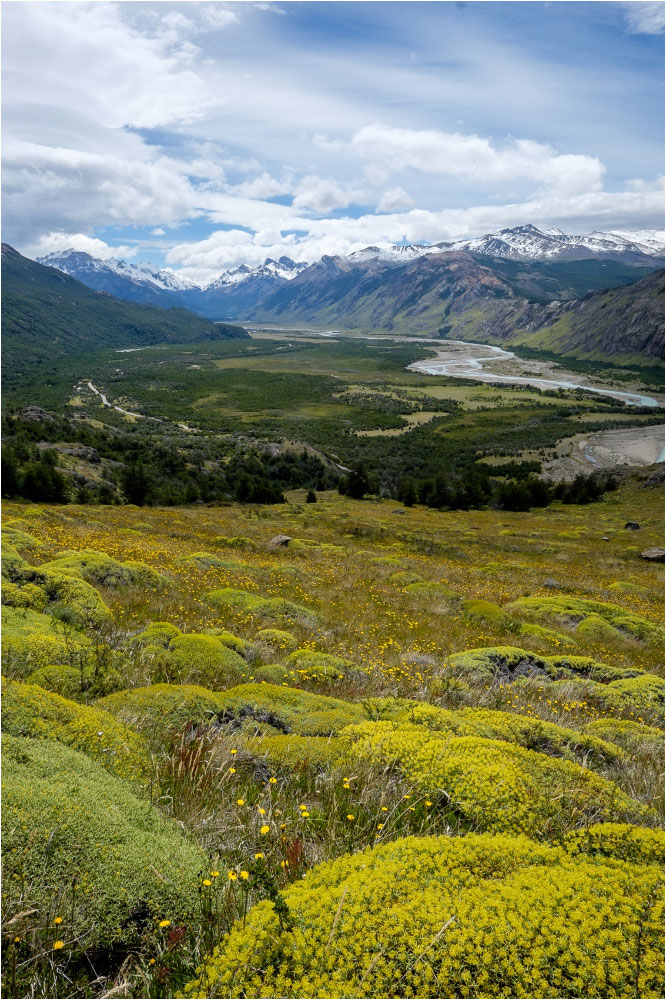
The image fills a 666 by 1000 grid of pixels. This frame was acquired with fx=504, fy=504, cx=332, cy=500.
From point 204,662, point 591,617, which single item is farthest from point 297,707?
point 591,617

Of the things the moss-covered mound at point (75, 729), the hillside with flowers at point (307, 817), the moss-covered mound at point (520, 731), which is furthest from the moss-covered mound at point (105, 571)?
the moss-covered mound at point (520, 731)

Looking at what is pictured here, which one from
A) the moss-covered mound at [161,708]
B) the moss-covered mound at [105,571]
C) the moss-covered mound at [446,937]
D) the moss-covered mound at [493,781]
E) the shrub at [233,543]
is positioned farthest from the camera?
the shrub at [233,543]

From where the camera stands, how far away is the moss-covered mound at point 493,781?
386cm

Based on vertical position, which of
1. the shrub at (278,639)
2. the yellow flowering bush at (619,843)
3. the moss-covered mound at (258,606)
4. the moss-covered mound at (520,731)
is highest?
the yellow flowering bush at (619,843)

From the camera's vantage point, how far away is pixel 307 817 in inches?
149

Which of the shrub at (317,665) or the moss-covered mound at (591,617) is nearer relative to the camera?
the shrub at (317,665)

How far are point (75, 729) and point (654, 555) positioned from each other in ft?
140

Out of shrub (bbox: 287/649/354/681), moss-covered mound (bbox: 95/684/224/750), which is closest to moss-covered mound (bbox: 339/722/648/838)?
moss-covered mound (bbox: 95/684/224/750)

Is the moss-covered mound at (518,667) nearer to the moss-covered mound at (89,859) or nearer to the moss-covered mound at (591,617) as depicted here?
the moss-covered mound at (591,617)

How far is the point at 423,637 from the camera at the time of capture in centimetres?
1160

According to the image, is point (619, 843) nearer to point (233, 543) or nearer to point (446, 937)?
point (446, 937)

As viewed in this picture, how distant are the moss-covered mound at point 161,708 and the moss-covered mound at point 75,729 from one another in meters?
0.40

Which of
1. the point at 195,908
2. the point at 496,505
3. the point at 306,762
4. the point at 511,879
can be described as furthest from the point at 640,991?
the point at 496,505

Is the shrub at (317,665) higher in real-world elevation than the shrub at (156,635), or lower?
lower
